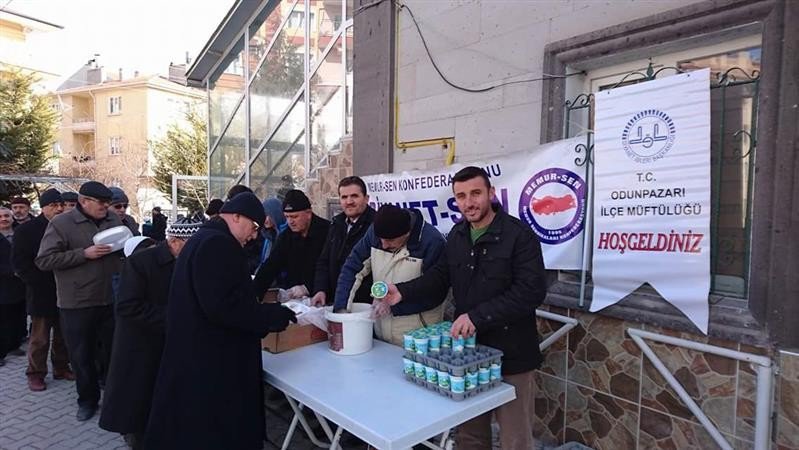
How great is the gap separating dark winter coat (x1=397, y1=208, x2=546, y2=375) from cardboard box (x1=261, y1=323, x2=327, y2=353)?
0.87 meters

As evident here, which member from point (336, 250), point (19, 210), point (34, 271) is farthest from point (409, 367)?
point (19, 210)

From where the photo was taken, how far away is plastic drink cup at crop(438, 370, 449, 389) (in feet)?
6.58

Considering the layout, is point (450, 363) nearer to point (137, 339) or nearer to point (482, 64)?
point (137, 339)

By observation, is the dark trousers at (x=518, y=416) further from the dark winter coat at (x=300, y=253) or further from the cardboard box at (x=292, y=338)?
the dark winter coat at (x=300, y=253)

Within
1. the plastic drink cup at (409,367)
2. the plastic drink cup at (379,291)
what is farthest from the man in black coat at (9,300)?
the plastic drink cup at (409,367)

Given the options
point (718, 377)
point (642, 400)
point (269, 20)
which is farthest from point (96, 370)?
point (269, 20)

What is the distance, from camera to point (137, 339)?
2832mm

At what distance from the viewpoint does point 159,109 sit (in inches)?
1165

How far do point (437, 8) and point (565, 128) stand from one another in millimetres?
1784

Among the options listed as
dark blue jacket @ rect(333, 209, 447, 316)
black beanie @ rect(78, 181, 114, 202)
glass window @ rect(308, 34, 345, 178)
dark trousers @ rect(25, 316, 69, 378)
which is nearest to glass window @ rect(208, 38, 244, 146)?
glass window @ rect(308, 34, 345, 178)

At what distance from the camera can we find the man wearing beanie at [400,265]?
8.82ft

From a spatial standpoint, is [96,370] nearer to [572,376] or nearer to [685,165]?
[572,376]

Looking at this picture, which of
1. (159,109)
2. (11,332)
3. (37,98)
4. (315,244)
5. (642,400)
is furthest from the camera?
(159,109)

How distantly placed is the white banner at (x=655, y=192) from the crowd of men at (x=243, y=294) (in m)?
0.88
